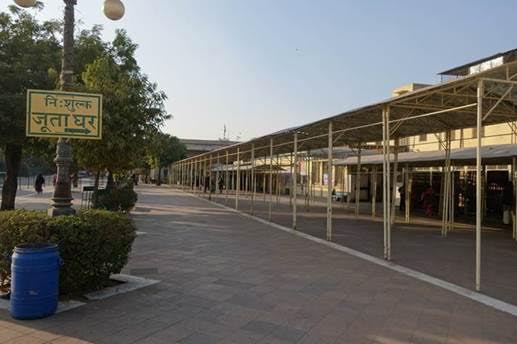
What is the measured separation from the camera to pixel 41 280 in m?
5.00

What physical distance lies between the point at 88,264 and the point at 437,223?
14.2 metres

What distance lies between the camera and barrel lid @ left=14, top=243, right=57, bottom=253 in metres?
4.99

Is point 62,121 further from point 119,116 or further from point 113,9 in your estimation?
point 119,116

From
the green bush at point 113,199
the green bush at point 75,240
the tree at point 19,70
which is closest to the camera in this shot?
the green bush at point 75,240

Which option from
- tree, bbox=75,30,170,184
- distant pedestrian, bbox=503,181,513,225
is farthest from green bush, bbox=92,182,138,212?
distant pedestrian, bbox=503,181,513,225

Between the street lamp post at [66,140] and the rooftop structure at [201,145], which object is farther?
the rooftop structure at [201,145]

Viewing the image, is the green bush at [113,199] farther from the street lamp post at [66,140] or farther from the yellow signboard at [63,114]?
the yellow signboard at [63,114]

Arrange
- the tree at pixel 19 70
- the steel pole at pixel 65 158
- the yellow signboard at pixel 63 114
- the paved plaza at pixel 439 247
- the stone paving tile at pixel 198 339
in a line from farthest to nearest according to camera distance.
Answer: the tree at pixel 19 70 → the paved plaza at pixel 439 247 → the steel pole at pixel 65 158 → the yellow signboard at pixel 63 114 → the stone paving tile at pixel 198 339

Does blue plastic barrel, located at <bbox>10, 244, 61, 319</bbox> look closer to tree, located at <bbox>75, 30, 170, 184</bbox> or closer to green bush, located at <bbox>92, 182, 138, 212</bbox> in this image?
tree, located at <bbox>75, 30, 170, 184</bbox>

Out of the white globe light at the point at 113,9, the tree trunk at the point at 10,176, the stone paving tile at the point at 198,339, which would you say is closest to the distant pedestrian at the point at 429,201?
the tree trunk at the point at 10,176

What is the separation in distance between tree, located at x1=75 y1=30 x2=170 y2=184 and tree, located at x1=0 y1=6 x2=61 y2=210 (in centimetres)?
128

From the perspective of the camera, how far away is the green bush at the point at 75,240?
5.52 metres

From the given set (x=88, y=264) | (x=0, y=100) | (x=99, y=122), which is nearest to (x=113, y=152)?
(x=0, y=100)

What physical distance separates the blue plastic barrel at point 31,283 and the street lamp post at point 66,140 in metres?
1.23
